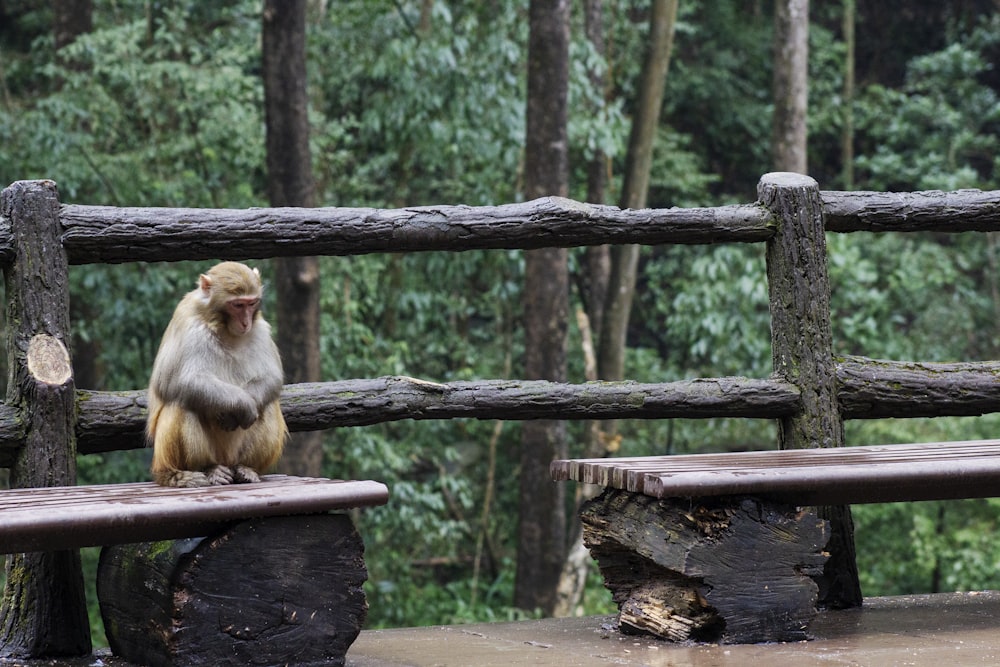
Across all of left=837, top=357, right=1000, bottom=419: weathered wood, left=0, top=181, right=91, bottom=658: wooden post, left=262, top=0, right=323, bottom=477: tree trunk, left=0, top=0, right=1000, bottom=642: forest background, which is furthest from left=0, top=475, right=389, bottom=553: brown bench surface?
left=0, top=0, right=1000, bottom=642: forest background

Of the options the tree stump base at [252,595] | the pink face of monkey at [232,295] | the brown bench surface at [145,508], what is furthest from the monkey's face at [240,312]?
the tree stump base at [252,595]

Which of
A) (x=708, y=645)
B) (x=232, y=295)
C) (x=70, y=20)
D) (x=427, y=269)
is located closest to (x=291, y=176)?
(x=427, y=269)

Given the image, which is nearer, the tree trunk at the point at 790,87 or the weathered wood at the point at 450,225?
the weathered wood at the point at 450,225

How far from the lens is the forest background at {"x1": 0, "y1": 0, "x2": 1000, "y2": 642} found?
10125 millimetres

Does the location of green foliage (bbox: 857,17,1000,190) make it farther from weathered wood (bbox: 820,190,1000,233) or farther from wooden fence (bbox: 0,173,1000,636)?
wooden fence (bbox: 0,173,1000,636)

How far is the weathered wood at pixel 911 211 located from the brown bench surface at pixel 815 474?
925 mm

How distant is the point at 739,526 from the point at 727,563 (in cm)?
11

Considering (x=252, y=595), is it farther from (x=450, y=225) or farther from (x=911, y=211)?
(x=911, y=211)

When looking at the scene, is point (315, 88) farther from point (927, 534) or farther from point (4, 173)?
point (927, 534)

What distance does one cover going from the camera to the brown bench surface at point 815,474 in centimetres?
350

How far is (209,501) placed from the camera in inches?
124

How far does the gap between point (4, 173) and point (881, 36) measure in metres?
13.1

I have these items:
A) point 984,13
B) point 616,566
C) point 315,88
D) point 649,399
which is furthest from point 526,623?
point 984,13

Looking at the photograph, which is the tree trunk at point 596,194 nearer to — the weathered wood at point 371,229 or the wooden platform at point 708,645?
the weathered wood at point 371,229
